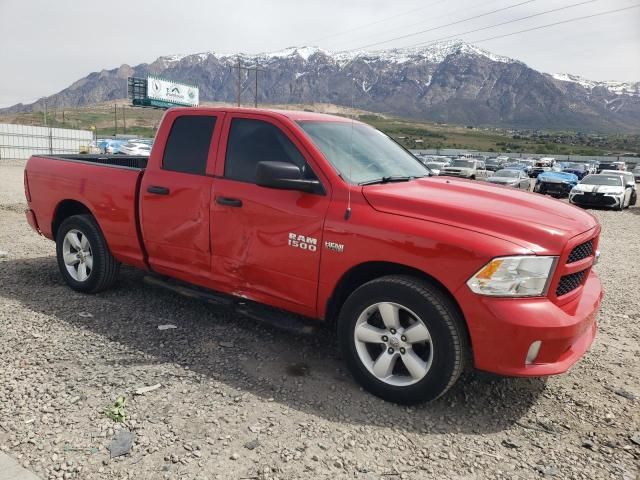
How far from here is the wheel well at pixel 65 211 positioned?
5.33 meters

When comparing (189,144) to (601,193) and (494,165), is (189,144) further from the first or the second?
(494,165)

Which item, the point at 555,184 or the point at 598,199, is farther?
the point at 555,184

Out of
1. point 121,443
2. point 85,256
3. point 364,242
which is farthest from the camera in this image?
point 85,256

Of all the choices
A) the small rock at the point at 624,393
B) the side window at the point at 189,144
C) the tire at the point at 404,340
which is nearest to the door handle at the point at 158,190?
the side window at the point at 189,144

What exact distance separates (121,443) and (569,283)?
2863mm

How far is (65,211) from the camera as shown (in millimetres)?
5457

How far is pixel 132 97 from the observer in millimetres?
74062

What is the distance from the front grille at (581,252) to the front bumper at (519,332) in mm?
304

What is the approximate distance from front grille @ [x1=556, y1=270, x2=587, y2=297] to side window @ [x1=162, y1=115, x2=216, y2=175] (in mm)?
2810

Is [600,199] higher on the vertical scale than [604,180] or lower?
lower

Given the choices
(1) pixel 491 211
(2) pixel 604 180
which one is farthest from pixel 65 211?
(2) pixel 604 180

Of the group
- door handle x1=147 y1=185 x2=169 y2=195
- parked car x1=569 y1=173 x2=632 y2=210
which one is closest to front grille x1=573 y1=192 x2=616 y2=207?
parked car x1=569 y1=173 x2=632 y2=210

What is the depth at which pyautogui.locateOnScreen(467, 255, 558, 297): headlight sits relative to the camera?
114 inches

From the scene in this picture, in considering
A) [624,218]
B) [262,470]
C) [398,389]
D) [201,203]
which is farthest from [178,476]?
[624,218]
